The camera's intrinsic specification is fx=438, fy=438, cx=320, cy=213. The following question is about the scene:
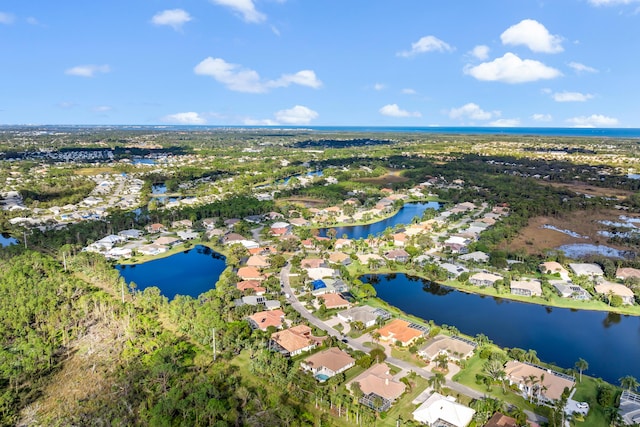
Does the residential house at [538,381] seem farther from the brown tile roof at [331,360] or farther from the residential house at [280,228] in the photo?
the residential house at [280,228]

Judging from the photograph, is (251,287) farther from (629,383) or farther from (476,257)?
(629,383)

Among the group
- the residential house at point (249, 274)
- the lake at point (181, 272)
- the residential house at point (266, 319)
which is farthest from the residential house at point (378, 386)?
the lake at point (181, 272)

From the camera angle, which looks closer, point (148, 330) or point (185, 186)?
point (148, 330)

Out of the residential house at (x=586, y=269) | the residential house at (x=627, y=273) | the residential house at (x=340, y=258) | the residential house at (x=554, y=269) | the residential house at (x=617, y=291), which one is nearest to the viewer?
the residential house at (x=617, y=291)

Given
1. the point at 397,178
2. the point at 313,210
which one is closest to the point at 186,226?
the point at 313,210

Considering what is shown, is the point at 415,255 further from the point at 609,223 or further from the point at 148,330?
the point at 609,223

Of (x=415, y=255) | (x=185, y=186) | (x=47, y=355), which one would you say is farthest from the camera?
(x=185, y=186)
